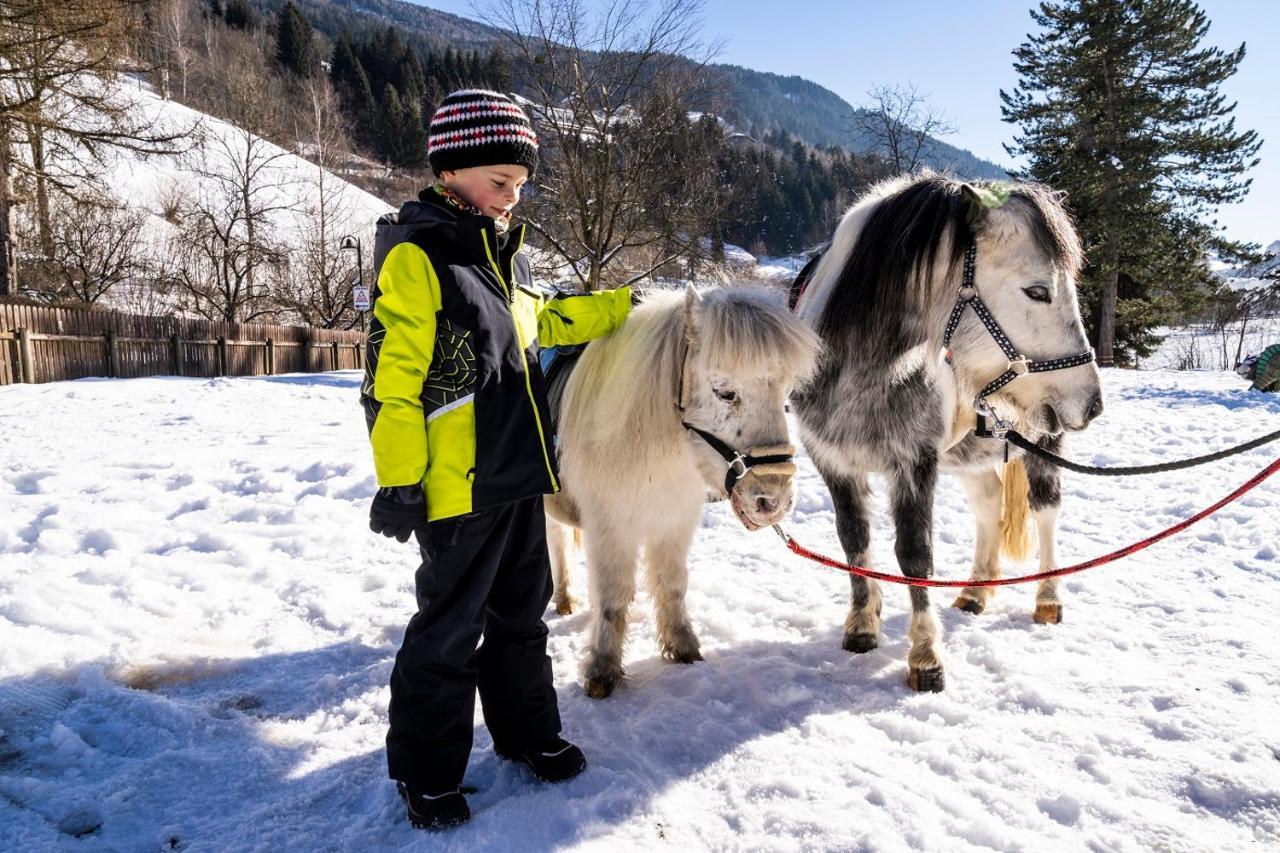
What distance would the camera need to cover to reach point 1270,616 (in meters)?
3.54

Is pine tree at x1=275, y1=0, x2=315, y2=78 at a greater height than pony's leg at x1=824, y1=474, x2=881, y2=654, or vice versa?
pine tree at x1=275, y1=0, x2=315, y2=78

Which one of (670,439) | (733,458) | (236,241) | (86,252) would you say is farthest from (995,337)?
(236,241)

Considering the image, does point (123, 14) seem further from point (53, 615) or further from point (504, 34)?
point (53, 615)

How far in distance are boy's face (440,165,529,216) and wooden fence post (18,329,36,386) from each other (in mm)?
15381

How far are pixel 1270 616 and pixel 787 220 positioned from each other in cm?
7026

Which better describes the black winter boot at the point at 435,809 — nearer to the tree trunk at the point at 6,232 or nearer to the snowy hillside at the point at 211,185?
the tree trunk at the point at 6,232

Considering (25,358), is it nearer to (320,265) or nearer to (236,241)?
(236,241)

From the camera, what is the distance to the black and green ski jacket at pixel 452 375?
1913 millimetres

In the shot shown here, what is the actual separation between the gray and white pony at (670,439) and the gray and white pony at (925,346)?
0.52 metres

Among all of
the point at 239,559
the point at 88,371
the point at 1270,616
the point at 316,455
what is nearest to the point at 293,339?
the point at 88,371

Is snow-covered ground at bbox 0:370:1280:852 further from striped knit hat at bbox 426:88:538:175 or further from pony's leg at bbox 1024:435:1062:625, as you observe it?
striped knit hat at bbox 426:88:538:175

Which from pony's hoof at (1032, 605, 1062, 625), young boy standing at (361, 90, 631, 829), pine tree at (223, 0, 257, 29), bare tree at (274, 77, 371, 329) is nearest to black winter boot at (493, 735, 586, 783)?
young boy standing at (361, 90, 631, 829)

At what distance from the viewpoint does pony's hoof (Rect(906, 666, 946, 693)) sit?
2865mm

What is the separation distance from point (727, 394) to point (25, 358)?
52.8 ft
